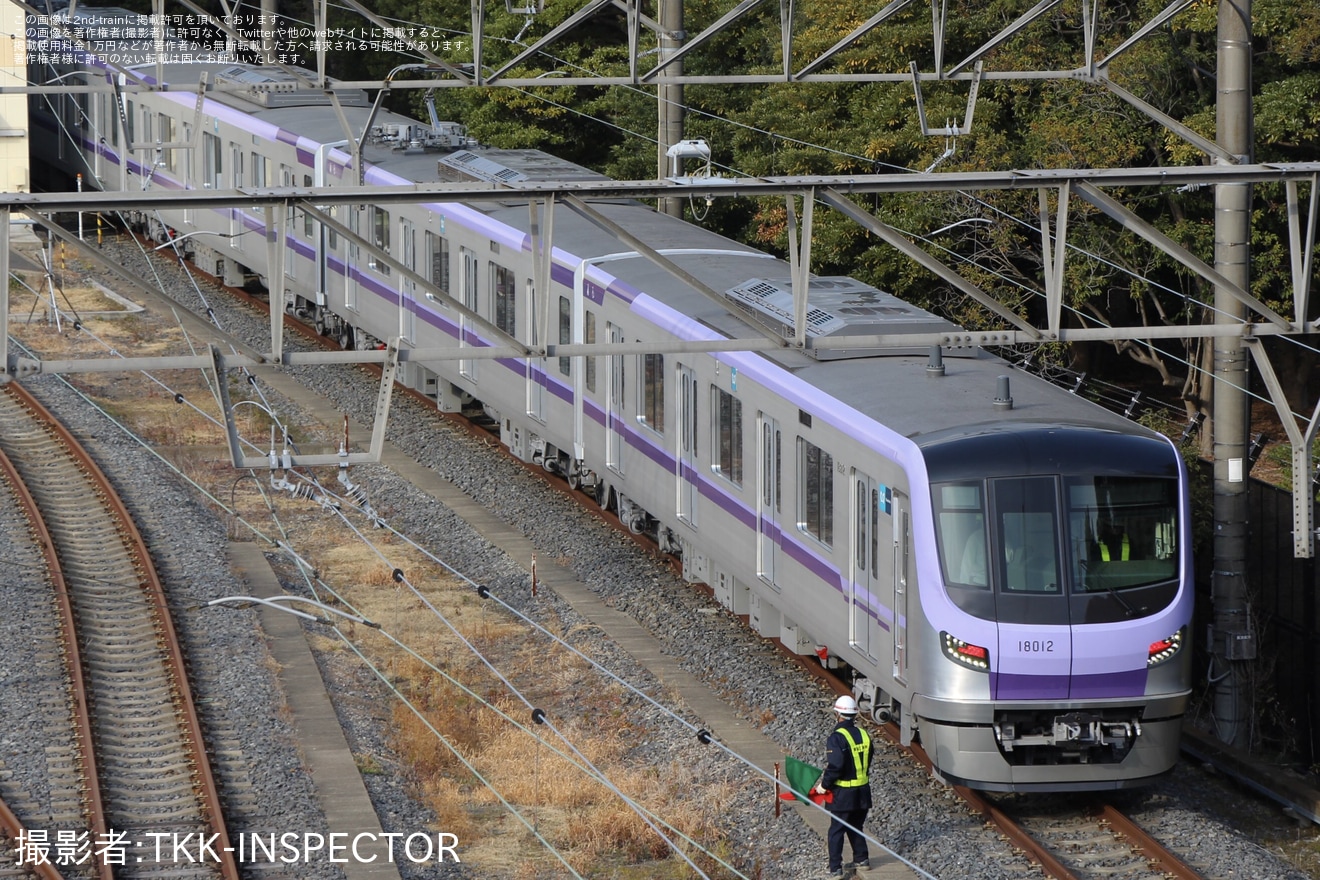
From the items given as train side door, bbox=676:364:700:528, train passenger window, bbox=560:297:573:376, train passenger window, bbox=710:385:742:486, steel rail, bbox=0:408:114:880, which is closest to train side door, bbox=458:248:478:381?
train passenger window, bbox=560:297:573:376

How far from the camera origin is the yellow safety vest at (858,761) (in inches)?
423

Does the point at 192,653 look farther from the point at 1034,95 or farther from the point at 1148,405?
Answer: the point at 1148,405

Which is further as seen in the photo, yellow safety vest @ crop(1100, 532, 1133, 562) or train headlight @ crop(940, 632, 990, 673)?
yellow safety vest @ crop(1100, 532, 1133, 562)

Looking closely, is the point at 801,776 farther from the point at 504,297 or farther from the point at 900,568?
the point at 504,297

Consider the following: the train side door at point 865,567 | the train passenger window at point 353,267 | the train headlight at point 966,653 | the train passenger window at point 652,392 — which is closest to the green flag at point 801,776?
the train headlight at point 966,653

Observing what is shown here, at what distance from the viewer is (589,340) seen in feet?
56.3

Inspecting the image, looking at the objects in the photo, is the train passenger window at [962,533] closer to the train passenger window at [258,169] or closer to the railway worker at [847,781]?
the railway worker at [847,781]

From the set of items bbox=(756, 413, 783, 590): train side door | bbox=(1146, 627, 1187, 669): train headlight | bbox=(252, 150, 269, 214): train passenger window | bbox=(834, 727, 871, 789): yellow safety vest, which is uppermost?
bbox=(252, 150, 269, 214): train passenger window

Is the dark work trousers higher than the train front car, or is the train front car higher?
the train front car

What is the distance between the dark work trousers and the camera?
1082 cm

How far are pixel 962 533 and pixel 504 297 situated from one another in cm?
847

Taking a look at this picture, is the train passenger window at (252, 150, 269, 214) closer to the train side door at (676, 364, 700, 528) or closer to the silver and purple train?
the silver and purple train

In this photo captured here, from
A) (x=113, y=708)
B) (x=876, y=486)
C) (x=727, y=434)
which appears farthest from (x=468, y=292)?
(x=876, y=486)

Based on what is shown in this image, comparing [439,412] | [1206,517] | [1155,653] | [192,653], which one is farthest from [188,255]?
[1155,653]
